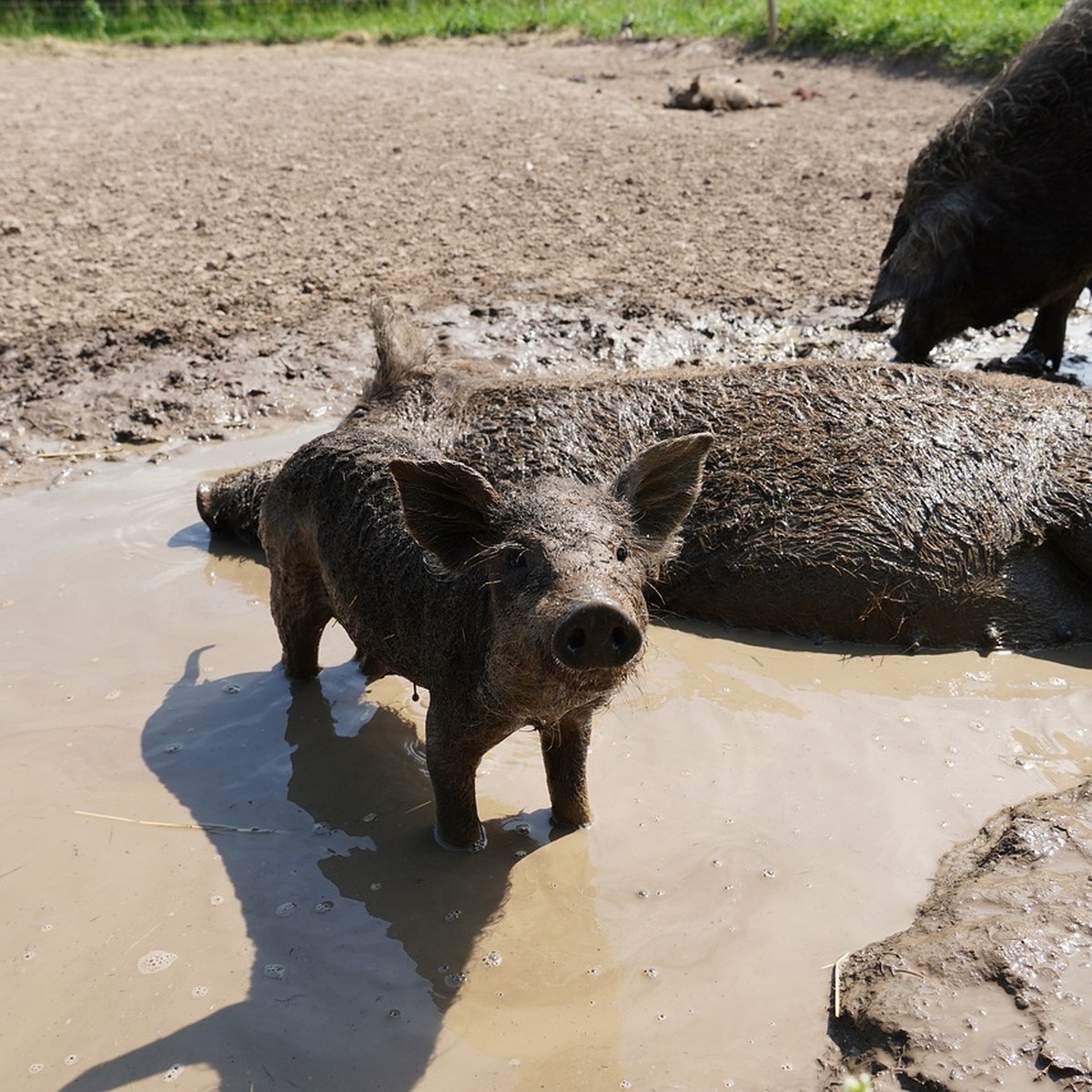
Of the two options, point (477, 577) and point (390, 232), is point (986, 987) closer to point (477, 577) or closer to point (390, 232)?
point (477, 577)

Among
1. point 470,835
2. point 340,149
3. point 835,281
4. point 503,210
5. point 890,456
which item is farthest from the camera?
point 340,149

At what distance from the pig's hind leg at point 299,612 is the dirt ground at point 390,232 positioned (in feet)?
8.02

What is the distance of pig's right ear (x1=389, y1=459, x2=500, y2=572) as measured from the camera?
3154mm

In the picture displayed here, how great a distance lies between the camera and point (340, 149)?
1123 centimetres

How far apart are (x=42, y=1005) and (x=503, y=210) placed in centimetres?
757

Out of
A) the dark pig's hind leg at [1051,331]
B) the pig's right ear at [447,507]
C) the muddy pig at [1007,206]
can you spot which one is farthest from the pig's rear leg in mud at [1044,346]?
the pig's right ear at [447,507]

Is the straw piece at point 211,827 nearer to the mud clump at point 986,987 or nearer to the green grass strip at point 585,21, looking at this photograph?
the mud clump at point 986,987

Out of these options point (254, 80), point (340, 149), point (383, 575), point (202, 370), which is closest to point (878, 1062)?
point (383, 575)

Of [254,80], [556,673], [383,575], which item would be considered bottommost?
[254,80]

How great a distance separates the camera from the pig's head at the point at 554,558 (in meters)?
2.67

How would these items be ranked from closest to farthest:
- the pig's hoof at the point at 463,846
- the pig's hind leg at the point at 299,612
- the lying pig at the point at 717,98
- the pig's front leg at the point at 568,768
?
the pig's front leg at the point at 568,768 < the pig's hoof at the point at 463,846 < the pig's hind leg at the point at 299,612 < the lying pig at the point at 717,98

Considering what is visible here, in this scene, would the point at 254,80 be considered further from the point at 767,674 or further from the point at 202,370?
the point at 767,674

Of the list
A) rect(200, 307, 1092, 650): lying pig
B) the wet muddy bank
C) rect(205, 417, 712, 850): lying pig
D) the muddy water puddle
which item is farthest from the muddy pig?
rect(205, 417, 712, 850): lying pig

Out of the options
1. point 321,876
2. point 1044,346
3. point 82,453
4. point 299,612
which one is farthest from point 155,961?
point 1044,346
